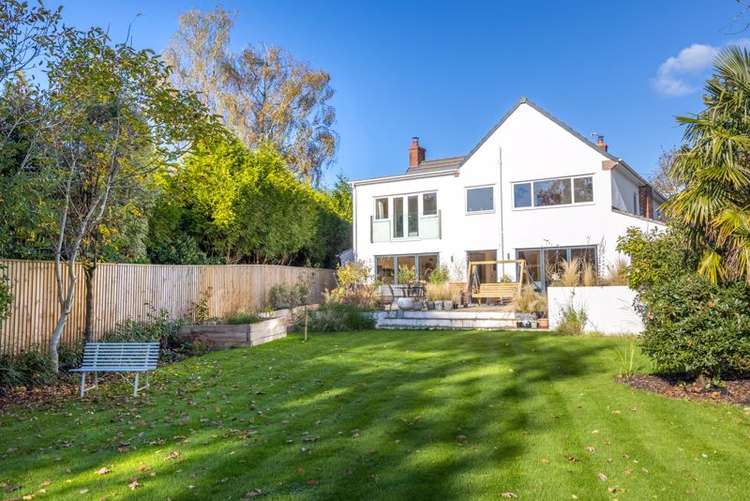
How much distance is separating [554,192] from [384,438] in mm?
17410

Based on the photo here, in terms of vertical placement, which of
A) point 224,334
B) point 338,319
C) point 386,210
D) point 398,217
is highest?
point 386,210

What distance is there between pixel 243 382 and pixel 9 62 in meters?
6.30

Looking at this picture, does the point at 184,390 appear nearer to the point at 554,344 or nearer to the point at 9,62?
the point at 9,62

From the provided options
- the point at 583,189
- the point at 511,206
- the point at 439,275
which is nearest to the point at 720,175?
the point at 583,189

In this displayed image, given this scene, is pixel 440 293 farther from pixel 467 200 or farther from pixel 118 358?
pixel 118 358

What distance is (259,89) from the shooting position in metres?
32.0

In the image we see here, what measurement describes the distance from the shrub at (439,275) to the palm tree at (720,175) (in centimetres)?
1280

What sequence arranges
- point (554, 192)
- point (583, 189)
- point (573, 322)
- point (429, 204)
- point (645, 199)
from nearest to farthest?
point (573, 322) < point (583, 189) < point (554, 192) < point (429, 204) < point (645, 199)

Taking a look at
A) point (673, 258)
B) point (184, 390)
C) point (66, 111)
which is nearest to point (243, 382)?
point (184, 390)

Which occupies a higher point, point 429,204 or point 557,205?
point 429,204

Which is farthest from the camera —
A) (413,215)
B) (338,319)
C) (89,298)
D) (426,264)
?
(413,215)

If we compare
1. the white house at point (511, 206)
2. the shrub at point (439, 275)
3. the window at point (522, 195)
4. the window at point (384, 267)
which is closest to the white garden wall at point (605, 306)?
the white house at point (511, 206)

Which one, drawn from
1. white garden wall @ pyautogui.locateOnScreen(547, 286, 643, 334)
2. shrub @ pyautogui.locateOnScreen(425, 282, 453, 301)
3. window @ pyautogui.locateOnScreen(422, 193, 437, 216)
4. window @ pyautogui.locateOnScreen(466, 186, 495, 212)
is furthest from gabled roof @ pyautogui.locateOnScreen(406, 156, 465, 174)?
white garden wall @ pyautogui.locateOnScreen(547, 286, 643, 334)

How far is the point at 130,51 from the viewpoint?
394 inches
